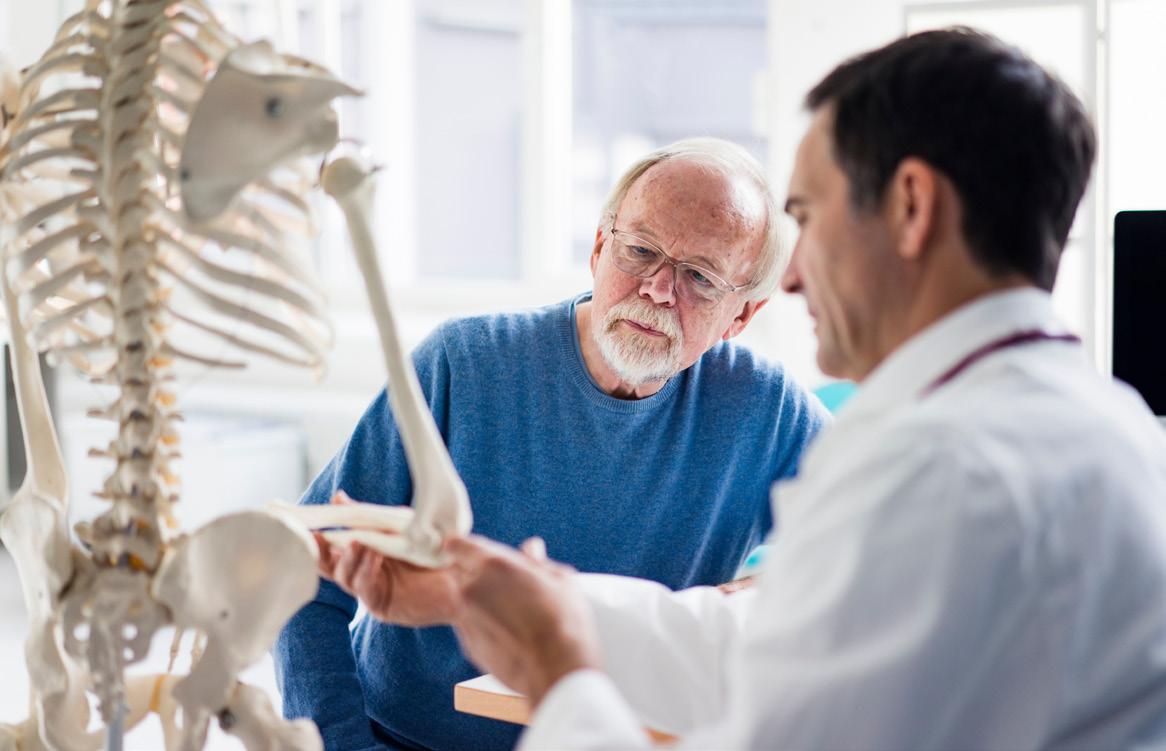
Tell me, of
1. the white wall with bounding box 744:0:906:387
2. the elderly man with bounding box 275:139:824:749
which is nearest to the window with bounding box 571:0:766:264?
the white wall with bounding box 744:0:906:387

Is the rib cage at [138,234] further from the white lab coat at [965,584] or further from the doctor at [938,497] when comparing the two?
the white lab coat at [965,584]

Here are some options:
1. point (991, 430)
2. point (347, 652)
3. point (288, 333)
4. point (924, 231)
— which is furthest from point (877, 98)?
point (347, 652)

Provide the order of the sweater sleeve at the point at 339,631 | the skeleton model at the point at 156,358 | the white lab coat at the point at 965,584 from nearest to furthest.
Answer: the white lab coat at the point at 965,584
the skeleton model at the point at 156,358
the sweater sleeve at the point at 339,631

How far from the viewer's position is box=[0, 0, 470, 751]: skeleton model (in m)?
1.21

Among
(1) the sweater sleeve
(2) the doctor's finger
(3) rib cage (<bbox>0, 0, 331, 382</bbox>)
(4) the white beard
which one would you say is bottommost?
(1) the sweater sleeve

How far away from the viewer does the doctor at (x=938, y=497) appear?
93 cm

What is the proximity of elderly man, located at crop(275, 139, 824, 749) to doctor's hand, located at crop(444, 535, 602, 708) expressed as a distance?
2.24 ft

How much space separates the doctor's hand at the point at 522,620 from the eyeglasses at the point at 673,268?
Answer: 0.83 m

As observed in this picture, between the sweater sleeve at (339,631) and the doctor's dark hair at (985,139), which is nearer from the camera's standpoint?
the doctor's dark hair at (985,139)

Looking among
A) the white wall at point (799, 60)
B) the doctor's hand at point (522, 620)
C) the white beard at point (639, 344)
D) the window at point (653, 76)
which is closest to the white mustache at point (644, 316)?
the white beard at point (639, 344)

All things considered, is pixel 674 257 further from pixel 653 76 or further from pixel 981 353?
pixel 653 76

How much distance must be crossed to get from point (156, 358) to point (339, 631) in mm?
631

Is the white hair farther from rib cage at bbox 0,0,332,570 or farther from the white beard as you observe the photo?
rib cage at bbox 0,0,332,570

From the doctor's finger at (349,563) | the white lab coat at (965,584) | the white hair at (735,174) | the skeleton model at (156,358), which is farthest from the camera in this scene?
the white hair at (735,174)
